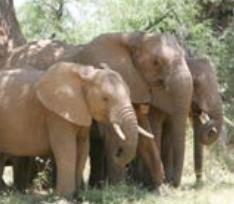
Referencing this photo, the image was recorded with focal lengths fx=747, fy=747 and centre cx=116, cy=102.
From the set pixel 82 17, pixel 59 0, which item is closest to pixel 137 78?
pixel 59 0

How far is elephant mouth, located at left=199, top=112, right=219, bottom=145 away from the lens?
981cm

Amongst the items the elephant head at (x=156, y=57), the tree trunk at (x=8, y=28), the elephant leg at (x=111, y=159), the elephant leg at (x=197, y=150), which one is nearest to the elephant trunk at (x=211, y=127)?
the elephant leg at (x=197, y=150)

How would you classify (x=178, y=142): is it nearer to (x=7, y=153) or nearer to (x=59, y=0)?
(x=7, y=153)

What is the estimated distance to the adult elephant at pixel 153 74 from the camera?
9109mm

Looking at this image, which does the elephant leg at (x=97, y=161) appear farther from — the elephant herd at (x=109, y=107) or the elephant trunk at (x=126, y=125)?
the elephant trunk at (x=126, y=125)

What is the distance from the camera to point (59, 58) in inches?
389

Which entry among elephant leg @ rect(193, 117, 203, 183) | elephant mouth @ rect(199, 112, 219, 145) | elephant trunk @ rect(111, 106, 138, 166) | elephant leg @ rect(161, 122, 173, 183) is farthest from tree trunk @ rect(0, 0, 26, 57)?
elephant trunk @ rect(111, 106, 138, 166)

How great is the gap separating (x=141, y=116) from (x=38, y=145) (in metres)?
1.52

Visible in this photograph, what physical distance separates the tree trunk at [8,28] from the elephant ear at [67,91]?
11.0 feet

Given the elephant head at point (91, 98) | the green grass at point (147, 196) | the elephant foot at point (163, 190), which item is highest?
the elephant head at point (91, 98)

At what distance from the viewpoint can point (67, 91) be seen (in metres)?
8.02

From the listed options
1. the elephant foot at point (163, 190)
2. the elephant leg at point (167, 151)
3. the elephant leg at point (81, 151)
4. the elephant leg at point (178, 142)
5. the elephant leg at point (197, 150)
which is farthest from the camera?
the elephant leg at point (197, 150)

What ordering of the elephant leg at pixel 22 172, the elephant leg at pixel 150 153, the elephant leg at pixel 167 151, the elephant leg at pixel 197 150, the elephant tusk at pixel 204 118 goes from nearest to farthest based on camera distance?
the elephant leg at pixel 150 153, the elephant leg at pixel 22 172, the elephant leg at pixel 167 151, the elephant tusk at pixel 204 118, the elephant leg at pixel 197 150

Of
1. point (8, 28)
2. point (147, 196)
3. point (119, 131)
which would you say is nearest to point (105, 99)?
point (119, 131)
